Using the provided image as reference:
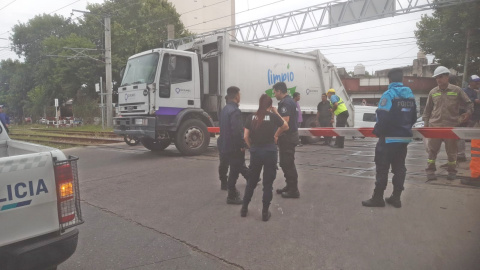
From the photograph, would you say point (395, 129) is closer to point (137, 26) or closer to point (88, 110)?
point (137, 26)

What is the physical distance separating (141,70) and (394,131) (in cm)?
654

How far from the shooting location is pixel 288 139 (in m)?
4.77

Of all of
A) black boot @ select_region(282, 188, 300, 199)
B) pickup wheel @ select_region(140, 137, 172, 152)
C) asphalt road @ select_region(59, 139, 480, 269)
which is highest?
pickup wheel @ select_region(140, 137, 172, 152)

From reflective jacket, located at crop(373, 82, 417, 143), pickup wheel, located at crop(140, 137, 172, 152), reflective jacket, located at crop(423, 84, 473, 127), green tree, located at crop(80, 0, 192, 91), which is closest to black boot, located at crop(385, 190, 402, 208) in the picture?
reflective jacket, located at crop(373, 82, 417, 143)

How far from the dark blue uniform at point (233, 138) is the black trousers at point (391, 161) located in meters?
1.75

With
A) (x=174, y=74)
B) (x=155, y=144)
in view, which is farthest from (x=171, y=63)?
(x=155, y=144)

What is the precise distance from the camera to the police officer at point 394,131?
4117 millimetres

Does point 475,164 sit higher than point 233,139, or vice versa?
point 233,139

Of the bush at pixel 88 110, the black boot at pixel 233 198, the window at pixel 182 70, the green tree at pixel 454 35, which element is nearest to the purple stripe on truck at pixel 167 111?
the window at pixel 182 70

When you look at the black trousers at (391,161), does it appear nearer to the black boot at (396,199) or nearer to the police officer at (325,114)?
the black boot at (396,199)

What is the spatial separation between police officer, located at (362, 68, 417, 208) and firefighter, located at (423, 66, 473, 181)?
54.2 inches

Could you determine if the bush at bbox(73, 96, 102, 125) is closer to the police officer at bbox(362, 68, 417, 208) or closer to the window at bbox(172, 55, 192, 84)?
the window at bbox(172, 55, 192, 84)

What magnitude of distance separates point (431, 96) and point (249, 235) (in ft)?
12.9

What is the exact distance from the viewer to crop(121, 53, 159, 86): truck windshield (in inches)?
329
